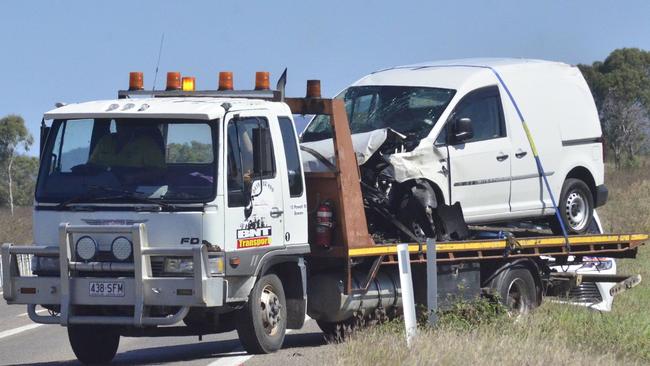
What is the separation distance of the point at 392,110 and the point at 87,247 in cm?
470

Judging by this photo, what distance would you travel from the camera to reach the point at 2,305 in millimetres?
21359

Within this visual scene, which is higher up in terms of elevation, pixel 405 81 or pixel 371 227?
pixel 405 81

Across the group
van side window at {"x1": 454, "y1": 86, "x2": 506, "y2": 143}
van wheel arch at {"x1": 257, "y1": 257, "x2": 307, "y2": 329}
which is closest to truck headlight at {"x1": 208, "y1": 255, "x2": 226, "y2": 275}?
van wheel arch at {"x1": 257, "y1": 257, "x2": 307, "y2": 329}

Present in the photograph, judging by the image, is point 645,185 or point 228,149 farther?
point 645,185

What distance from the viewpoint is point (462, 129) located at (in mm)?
14367

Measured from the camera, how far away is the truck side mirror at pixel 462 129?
47.1 ft

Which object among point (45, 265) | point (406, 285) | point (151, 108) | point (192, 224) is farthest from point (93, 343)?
point (406, 285)

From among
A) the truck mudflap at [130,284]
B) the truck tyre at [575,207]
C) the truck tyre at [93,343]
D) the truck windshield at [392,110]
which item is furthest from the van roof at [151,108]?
the truck tyre at [575,207]

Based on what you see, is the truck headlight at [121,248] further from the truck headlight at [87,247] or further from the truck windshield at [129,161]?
the truck windshield at [129,161]

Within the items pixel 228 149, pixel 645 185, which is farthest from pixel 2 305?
pixel 645 185

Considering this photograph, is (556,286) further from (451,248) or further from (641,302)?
(641,302)

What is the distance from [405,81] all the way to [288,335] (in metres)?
3.51

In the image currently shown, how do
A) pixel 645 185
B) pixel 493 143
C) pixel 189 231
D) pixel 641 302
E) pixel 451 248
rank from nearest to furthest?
pixel 189 231 → pixel 451 248 → pixel 493 143 → pixel 641 302 → pixel 645 185

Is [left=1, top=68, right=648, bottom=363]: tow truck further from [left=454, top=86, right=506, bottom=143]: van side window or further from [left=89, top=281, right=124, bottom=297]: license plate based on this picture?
[left=454, top=86, right=506, bottom=143]: van side window
